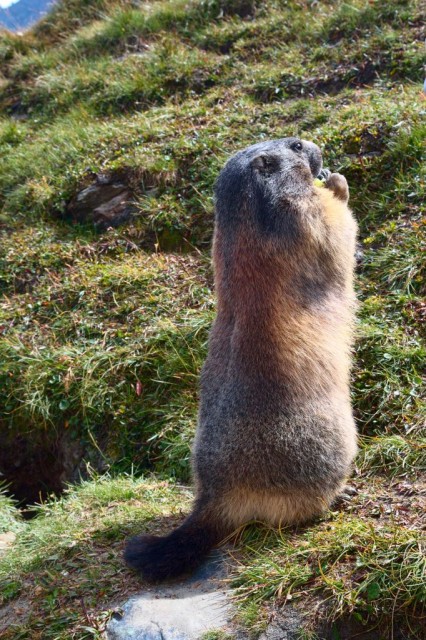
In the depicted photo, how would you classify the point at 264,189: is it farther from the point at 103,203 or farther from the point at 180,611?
the point at 103,203

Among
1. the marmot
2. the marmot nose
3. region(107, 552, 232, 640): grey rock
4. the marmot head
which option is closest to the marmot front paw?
the marmot nose

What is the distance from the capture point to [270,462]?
4.57m

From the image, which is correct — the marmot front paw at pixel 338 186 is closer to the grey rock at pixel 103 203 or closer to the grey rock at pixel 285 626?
the grey rock at pixel 285 626

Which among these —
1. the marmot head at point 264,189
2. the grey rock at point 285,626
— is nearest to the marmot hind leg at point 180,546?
the grey rock at point 285,626

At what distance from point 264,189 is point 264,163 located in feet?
0.76

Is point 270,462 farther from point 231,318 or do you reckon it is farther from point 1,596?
point 1,596

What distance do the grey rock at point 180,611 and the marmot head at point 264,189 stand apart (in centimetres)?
212

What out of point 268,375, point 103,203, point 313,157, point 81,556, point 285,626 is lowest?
point 81,556

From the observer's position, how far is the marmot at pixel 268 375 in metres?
4.58

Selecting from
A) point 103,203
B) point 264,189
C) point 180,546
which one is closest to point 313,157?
point 264,189

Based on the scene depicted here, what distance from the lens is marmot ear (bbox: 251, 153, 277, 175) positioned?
16.7 ft

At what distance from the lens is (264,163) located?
16.8 feet

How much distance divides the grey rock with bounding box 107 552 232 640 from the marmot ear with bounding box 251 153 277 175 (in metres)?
2.51

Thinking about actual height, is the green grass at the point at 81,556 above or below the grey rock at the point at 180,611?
below
